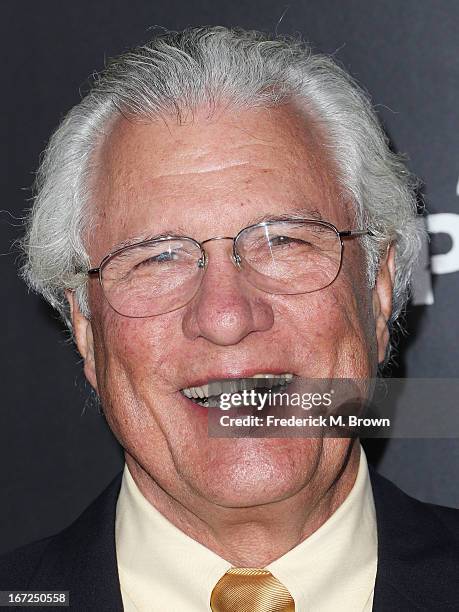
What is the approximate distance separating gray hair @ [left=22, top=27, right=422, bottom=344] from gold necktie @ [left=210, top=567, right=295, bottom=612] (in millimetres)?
503

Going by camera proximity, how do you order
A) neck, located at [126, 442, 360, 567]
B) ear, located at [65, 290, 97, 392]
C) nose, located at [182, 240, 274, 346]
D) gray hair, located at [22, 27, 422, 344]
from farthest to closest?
ear, located at [65, 290, 97, 392] < gray hair, located at [22, 27, 422, 344] < neck, located at [126, 442, 360, 567] < nose, located at [182, 240, 274, 346]

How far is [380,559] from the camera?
62.1 inches

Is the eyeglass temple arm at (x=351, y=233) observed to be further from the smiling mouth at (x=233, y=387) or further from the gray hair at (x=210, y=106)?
the smiling mouth at (x=233, y=387)

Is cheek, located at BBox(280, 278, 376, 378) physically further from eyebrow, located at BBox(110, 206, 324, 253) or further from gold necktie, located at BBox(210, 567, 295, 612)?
gold necktie, located at BBox(210, 567, 295, 612)

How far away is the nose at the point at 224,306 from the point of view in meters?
1.41

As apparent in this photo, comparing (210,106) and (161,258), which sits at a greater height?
(210,106)

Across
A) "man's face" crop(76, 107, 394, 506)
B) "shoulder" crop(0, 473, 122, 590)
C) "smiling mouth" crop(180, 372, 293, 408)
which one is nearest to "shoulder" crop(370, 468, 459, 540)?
"man's face" crop(76, 107, 394, 506)

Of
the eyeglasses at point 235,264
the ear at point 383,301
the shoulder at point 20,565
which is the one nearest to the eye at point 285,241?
the eyeglasses at point 235,264

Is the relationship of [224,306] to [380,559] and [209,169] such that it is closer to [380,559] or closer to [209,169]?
[209,169]

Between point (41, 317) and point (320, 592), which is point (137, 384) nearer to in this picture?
point (320, 592)

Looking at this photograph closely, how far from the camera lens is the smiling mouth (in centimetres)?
145

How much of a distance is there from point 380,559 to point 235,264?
1.68 feet

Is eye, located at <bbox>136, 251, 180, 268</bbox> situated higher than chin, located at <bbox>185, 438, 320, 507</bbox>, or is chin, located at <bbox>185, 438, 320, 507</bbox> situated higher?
eye, located at <bbox>136, 251, 180, 268</bbox>

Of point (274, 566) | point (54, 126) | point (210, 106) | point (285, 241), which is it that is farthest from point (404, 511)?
point (54, 126)
